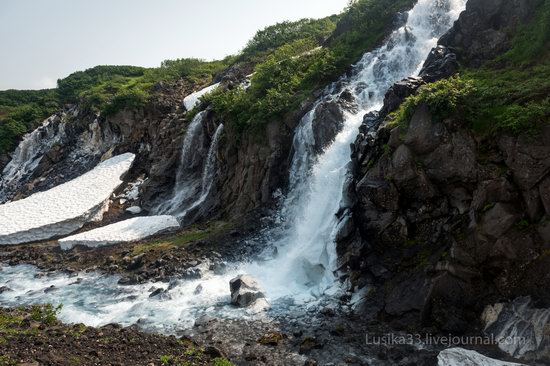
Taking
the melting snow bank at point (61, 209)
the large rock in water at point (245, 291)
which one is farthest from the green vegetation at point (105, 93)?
A: the large rock in water at point (245, 291)

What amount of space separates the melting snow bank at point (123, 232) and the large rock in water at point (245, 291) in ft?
32.8

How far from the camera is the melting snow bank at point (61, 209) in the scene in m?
28.4

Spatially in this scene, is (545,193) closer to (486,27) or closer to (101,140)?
(486,27)

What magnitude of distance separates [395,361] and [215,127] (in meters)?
21.7

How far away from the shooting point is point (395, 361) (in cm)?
1207

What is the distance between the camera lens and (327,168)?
21688 millimetres

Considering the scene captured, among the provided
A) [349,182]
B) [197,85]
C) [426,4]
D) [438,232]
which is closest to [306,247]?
[349,182]

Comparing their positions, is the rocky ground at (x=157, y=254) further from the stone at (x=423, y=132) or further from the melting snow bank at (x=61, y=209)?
the stone at (x=423, y=132)

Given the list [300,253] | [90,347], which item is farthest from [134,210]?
[90,347]

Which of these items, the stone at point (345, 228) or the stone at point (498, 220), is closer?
the stone at point (498, 220)

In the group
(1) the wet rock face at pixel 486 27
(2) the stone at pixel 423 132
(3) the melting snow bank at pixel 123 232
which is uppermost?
(1) the wet rock face at pixel 486 27

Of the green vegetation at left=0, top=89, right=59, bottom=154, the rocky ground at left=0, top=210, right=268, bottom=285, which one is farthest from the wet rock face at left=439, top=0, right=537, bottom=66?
the green vegetation at left=0, top=89, right=59, bottom=154

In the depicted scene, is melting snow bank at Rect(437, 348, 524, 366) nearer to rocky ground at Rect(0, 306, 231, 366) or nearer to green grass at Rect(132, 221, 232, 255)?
rocky ground at Rect(0, 306, 231, 366)

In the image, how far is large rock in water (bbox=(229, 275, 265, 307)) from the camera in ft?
54.0
